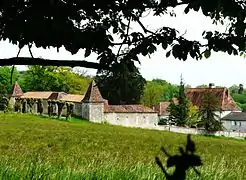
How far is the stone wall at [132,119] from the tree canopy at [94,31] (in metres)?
73.2

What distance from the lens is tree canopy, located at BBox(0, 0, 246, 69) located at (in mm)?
3113

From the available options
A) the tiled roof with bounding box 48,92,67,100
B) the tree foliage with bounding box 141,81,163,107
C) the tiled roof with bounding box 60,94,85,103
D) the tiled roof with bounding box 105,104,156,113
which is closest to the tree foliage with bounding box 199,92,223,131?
the tiled roof with bounding box 105,104,156,113

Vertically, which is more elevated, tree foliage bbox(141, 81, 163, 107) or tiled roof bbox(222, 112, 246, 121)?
tree foliage bbox(141, 81, 163, 107)

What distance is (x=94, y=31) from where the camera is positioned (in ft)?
12.2

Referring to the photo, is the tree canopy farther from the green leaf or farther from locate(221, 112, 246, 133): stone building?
locate(221, 112, 246, 133): stone building

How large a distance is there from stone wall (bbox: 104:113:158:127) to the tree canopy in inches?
2883

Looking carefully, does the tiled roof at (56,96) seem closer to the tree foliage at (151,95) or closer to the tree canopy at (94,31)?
the tree foliage at (151,95)

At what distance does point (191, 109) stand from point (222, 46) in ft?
290

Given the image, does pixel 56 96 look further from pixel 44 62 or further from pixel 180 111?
pixel 44 62

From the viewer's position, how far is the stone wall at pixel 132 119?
77500 millimetres

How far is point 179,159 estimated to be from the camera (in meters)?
0.87

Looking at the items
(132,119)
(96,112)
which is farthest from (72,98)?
(132,119)

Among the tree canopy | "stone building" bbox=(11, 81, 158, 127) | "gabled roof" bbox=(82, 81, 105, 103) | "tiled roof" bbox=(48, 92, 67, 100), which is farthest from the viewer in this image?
"tiled roof" bbox=(48, 92, 67, 100)

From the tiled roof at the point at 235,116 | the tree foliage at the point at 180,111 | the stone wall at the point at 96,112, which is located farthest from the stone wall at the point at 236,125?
the stone wall at the point at 96,112
